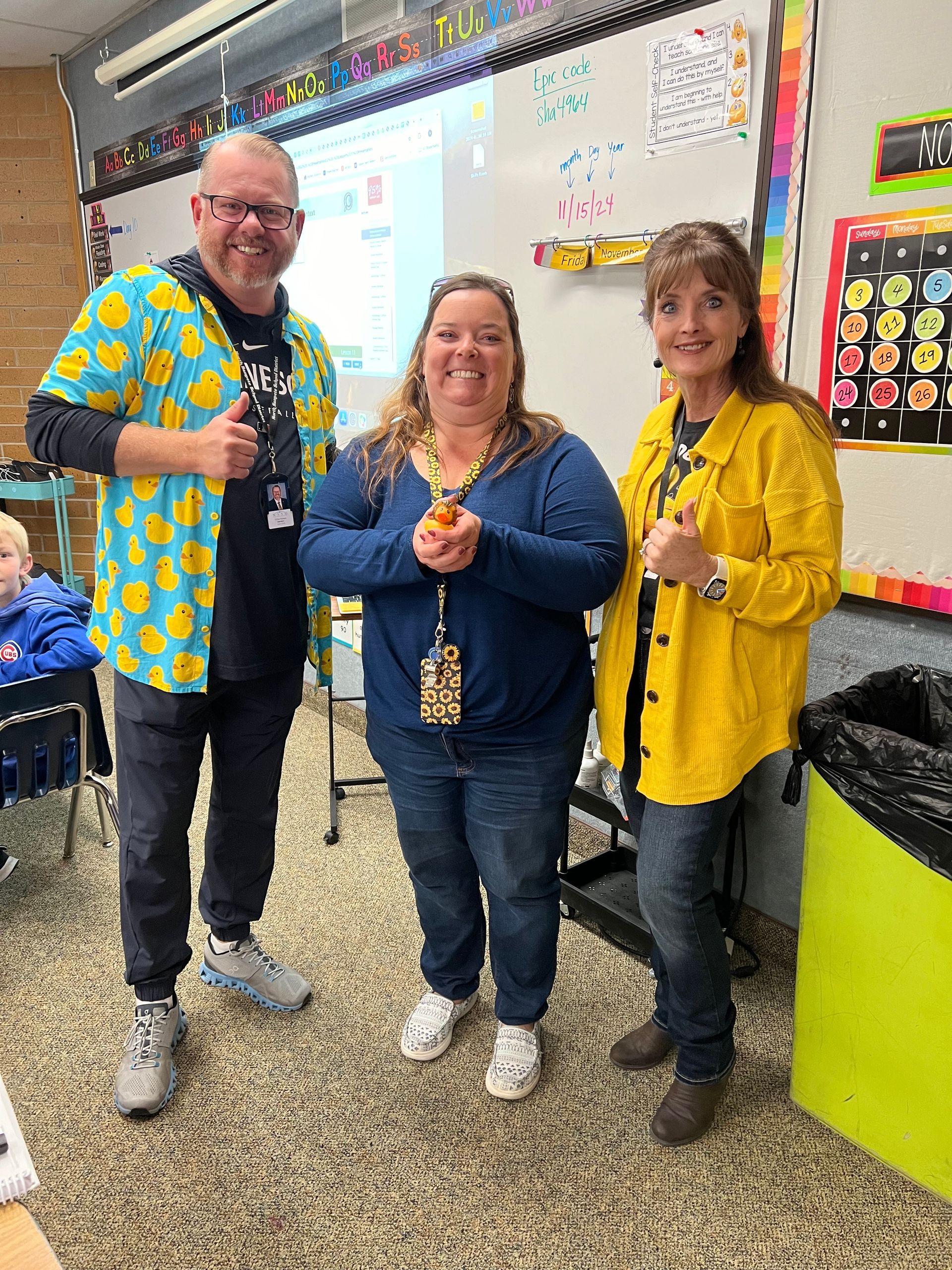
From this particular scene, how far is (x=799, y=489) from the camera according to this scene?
1340 millimetres

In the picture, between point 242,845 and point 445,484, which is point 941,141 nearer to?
point 445,484

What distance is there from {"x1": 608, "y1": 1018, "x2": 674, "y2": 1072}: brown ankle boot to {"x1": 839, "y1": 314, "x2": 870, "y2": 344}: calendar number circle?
1.42 m

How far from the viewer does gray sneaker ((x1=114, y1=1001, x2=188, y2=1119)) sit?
1.69m

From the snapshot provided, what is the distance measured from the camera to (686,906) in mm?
1504

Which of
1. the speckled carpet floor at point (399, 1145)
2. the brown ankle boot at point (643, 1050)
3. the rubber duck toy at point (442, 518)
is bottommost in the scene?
the speckled carpet floor at point (399, 1145)

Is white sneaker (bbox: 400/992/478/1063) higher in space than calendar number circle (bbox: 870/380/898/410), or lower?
lower

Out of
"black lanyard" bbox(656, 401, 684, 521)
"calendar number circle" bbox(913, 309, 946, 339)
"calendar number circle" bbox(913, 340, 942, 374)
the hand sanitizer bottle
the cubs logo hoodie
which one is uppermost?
"calendar number circle" bbox(913, 309, 946, 339)

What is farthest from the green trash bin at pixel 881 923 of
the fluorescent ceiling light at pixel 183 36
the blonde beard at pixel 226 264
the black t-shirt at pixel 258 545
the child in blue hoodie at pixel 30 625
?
the fluorescent ceiling light at pixel 183 36

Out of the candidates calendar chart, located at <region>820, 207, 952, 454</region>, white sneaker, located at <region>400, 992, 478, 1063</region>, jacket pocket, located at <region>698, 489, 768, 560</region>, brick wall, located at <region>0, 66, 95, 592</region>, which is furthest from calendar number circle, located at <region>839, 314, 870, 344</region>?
brick wall, located at <region>0, 66, 95, 592</region>

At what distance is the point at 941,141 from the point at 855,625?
0.91m

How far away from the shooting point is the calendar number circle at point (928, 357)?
1643 mm

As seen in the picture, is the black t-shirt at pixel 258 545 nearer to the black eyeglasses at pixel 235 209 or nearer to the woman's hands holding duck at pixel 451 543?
the black eyeglasses at pixel 235 209

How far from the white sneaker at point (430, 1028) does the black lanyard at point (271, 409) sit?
1.14 m

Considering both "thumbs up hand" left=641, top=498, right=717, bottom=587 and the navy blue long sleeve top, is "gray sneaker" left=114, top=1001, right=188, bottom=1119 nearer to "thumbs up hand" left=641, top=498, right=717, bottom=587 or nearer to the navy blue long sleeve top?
the navy blue long sleeve top
